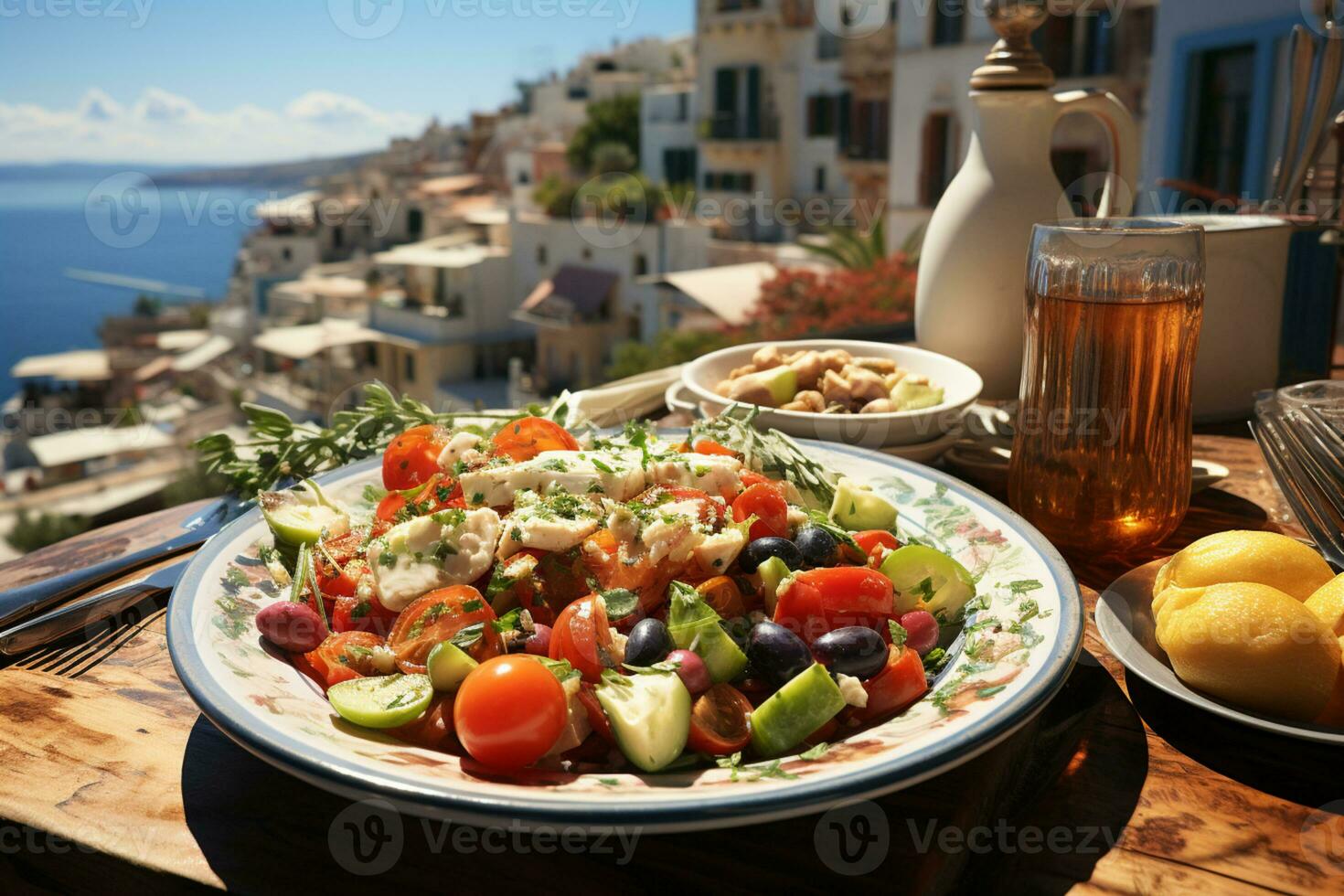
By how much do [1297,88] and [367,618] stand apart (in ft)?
5.72

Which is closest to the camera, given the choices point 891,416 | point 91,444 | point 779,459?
point 779,459

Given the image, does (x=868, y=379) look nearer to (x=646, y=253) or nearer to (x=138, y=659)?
(x=138, y=659)

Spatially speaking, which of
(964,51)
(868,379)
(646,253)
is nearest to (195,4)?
(646,253)

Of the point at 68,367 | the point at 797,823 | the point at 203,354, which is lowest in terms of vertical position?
the point at 203,354

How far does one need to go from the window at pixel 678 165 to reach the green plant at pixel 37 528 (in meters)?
18.0

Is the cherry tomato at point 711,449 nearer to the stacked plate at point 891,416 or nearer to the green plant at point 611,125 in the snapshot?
the stacked plate at point 891,416

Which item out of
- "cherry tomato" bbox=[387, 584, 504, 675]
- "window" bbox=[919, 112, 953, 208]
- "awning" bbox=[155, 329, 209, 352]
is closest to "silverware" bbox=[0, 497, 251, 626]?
"cherry tomato" bbox=[387, 584, 504, 675]

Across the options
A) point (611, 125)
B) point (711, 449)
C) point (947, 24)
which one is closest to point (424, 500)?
point (711, 449)

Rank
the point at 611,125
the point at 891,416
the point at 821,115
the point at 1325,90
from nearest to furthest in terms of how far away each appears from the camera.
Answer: the point at 891,416 → the point at 1325,90 → the point at 821,115 → the point at 611,125

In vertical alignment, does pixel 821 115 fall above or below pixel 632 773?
above

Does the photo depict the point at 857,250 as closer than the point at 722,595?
No

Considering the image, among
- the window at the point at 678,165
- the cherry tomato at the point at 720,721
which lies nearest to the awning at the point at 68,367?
the window at the point at 678,165

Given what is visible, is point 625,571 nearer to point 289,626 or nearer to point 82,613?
point 289,626

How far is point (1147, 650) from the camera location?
102 centimetres
